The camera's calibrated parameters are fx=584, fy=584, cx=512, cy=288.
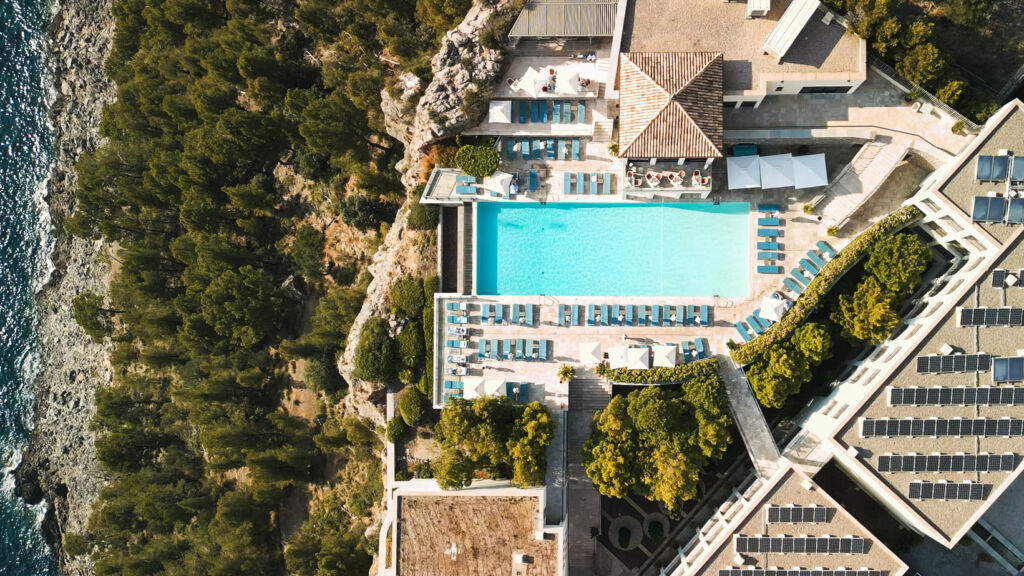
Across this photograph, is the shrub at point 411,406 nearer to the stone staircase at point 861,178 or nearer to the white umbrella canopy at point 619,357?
the white umbrella canopy at point 619,357

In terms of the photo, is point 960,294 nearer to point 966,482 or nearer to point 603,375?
point 966,482

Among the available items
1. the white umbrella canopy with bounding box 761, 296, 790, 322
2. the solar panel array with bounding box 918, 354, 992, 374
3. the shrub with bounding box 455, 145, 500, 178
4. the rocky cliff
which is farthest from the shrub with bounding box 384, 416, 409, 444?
the solar panel array with bounding box 918, 354, 992, 374

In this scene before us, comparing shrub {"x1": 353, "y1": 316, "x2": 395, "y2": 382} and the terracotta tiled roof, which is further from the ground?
the terracotta tiled roof

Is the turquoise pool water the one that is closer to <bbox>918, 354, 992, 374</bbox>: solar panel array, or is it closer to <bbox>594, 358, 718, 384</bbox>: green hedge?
<bbox>594, 358, 718, 384</bbox>: green hedge

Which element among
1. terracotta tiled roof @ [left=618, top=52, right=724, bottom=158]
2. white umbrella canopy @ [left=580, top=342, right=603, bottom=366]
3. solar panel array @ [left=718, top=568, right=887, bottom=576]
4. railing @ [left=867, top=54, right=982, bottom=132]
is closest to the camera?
terracotta tiled roof @ [left=618, top=52, right=724, bottom=158]

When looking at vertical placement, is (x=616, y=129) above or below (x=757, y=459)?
above

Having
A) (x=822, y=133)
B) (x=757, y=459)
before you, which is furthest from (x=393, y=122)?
(x=757, y=459)

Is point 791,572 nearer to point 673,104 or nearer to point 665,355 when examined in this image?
point 665,355
